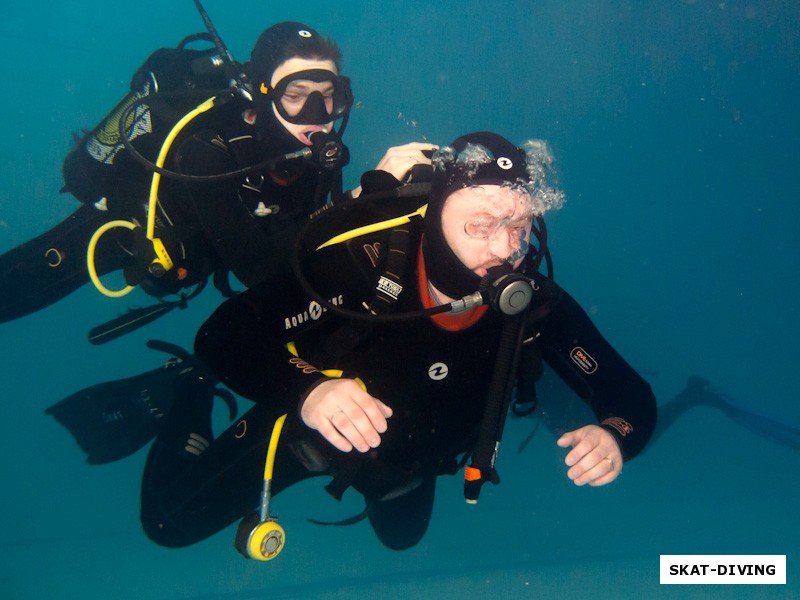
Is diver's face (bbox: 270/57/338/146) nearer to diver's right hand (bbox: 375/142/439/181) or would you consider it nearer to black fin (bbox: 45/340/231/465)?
diver's right hand (bbox: 375/142/439/181)

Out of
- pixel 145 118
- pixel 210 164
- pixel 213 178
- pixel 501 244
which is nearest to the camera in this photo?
pixel 501 244

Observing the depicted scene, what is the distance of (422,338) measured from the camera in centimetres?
219

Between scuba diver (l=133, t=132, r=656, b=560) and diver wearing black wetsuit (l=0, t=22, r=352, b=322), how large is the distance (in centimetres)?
52

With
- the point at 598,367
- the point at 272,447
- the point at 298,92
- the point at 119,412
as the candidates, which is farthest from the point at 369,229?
the point at 119,412

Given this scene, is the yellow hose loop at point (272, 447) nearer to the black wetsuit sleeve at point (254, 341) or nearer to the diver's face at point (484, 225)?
the black wetsuit sleeve at point (254, 341)

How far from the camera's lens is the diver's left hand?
1972 millimetres

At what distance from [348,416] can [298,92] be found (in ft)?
7.38

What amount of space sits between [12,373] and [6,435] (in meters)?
0.60

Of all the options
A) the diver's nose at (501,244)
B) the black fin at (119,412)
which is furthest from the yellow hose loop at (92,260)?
the diver's nose at (501,244)

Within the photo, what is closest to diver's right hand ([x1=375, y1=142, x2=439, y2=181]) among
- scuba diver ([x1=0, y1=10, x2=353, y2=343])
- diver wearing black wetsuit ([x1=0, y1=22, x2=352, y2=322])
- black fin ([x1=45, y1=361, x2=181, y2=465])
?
scuba diver ([x1=0, y1=10, x2=353, y2=343])

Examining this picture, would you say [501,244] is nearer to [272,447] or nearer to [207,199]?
[272,447]

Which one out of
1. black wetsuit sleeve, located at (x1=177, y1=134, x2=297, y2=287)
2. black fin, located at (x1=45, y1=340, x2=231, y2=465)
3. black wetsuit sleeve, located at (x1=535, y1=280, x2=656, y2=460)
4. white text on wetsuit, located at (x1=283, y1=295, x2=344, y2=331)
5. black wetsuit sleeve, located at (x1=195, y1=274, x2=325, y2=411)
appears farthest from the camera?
black fin, located at (x1=45, y1=340, x2=231, y2=465)

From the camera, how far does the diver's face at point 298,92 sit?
299cm

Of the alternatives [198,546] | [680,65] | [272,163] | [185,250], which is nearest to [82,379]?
[198,546]
